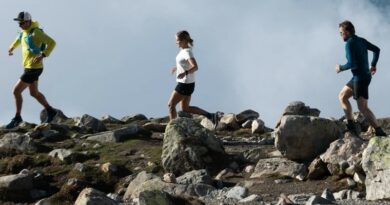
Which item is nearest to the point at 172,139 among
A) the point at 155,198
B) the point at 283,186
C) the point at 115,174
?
the point at 115,174

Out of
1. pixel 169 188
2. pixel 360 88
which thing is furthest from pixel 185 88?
pixel 169 188

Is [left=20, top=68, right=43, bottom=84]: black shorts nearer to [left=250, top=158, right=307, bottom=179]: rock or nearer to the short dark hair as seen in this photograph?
[left=250, top=158, right=307, bottom=179]: rock

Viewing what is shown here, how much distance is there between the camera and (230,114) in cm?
2134

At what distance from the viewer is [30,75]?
60.2 ft

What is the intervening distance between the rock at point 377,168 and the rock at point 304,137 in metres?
2.30

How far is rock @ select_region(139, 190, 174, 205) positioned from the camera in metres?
8.78

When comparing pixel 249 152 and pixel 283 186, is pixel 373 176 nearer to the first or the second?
pixel 283 186

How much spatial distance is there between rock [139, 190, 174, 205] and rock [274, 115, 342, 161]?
5.08 metres

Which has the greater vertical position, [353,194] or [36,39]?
[36,39]

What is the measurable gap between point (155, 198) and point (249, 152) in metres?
6.65

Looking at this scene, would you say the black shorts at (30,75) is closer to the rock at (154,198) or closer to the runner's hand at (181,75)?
the runner's hand at (181,75)

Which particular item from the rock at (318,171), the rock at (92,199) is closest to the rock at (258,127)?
the rock at (318,171)

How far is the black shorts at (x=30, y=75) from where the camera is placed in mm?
18344

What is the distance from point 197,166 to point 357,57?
407 cm
